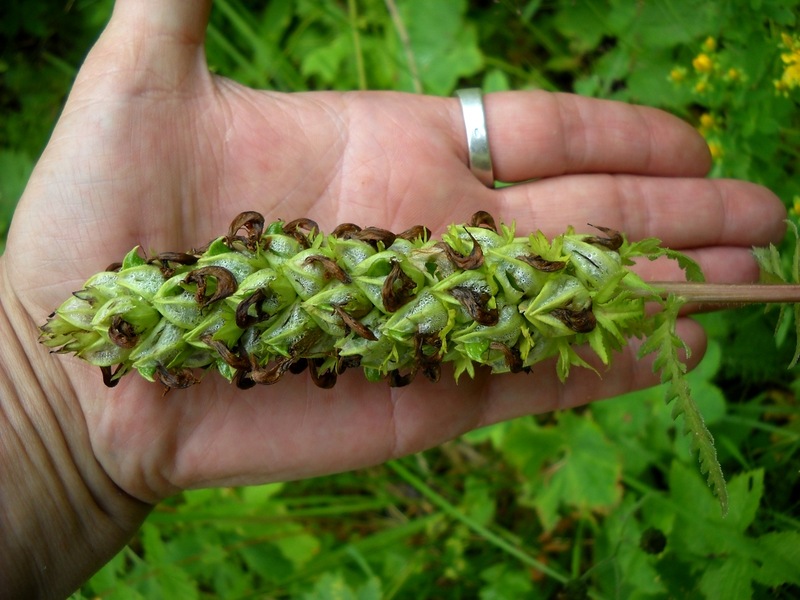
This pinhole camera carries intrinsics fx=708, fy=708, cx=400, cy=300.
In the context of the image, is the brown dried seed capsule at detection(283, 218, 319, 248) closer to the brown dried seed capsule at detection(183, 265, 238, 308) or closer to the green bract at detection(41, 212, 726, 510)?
the green bract at detection(41, 212, 726, 510)

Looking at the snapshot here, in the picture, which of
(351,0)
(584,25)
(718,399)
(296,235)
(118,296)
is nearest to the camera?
(118,296)

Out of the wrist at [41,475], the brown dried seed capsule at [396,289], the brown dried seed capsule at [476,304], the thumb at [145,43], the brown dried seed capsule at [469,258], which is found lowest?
the wrist at [41,475]

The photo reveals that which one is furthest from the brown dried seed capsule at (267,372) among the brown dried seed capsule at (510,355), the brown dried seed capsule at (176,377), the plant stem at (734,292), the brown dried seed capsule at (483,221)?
the plant stem at (734,292)

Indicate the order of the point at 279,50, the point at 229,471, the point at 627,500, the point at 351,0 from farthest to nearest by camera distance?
the point at 279,50 → the point at 351,0 → the point at 627,500 → the point at 229,471

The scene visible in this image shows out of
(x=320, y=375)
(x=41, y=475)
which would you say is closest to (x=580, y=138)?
(x=320, y=375)

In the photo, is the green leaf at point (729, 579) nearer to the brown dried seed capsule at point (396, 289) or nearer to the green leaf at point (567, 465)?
the green leaf at point (567, 465)

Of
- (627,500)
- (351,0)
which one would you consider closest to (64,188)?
(351,0)

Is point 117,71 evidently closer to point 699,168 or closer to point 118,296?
point 118,296
